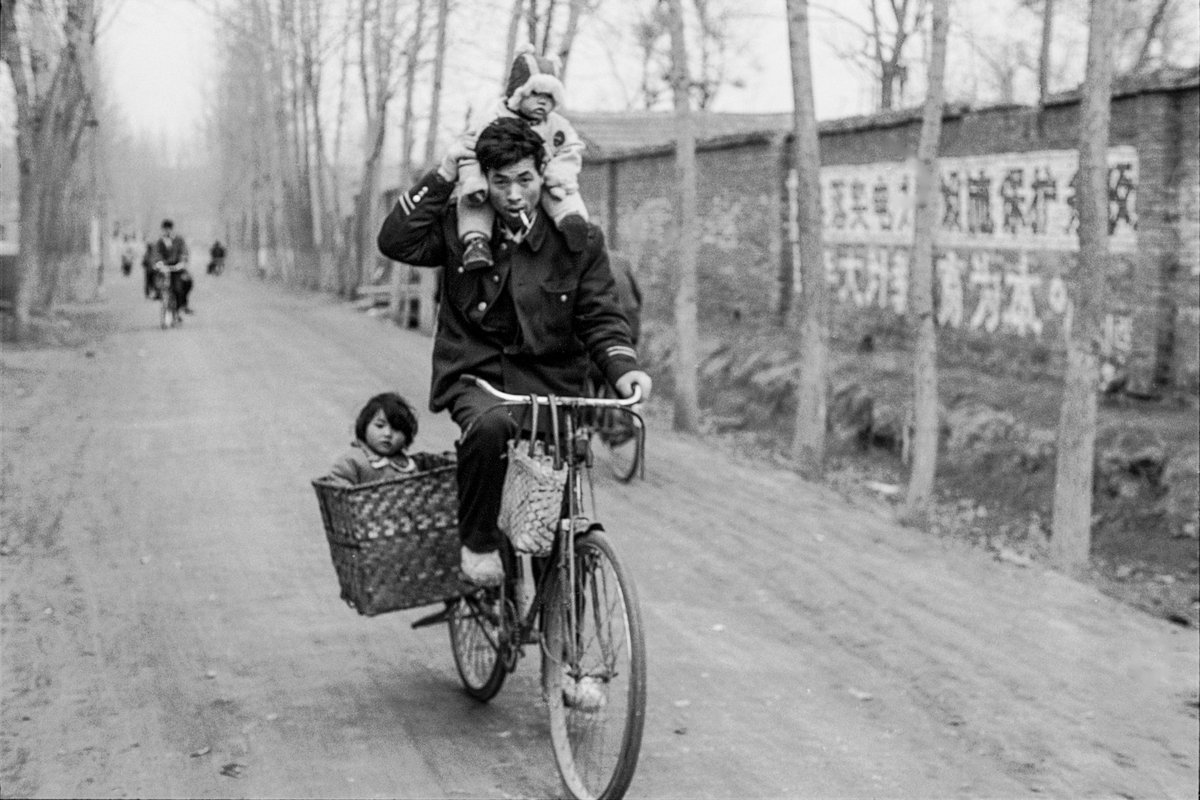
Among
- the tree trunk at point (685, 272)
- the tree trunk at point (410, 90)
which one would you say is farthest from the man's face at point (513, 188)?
the tree trunk at point (410, 90)

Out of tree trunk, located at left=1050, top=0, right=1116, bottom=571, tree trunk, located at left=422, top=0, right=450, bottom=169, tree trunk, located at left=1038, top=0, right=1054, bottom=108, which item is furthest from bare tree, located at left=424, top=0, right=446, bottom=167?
tree trunk, located at left=1050, top=0, right=1116, bottom=571

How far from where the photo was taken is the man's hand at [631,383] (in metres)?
4.69

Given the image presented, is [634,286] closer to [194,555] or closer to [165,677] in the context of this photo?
[194,555]

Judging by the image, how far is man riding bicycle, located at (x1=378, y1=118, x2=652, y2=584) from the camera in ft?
16.0

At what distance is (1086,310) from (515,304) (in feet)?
19.8

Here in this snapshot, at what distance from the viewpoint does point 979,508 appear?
12.6 m

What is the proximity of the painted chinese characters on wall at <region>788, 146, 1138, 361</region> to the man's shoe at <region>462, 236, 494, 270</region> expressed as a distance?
8596mm

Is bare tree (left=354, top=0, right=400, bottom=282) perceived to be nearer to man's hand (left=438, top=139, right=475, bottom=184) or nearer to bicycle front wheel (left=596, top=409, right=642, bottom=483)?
bicycle front wheel (left=596, top=409, right=642, bottom=483)

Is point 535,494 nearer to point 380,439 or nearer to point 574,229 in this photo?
point 574,229

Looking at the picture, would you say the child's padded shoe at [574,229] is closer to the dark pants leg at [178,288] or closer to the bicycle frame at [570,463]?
the bicycle frame at [570,463]

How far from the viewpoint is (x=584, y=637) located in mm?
4574

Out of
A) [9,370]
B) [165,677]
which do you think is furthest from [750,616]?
[9,370]

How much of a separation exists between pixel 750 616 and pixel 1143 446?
5.30m

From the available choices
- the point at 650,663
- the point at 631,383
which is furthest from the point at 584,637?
the point at 650,663
